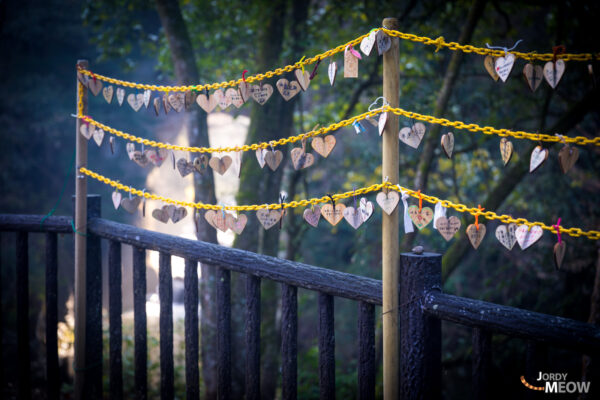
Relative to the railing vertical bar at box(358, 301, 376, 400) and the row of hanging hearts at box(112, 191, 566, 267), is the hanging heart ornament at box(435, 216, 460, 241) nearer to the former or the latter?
the row of hanging hearts at box(112, 191, 566, 267)

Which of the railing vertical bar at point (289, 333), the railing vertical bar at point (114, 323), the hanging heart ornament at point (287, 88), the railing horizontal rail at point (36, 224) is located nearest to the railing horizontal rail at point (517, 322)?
the railing vertical bar at point (289, 333)

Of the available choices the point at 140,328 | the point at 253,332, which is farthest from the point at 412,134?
the point at 140,328

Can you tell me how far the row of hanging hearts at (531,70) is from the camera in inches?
46.6

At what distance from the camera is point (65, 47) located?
7234 mm

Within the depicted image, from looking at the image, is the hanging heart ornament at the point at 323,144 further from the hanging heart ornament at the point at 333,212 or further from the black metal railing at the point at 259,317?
the black metal railing at the point at 259,317

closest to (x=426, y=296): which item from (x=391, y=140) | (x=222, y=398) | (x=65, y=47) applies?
(x=391, y=140)

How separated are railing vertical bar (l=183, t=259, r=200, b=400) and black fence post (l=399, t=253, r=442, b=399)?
84 cm

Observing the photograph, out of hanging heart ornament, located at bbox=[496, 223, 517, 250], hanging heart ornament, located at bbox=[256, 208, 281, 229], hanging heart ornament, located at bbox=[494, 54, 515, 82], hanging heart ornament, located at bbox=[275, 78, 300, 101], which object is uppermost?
hanging heart ornament, located at bbox=[275, 78, 300, 101]

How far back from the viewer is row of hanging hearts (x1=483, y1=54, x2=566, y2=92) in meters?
1.18

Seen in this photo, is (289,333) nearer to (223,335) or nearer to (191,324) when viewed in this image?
(223,335)

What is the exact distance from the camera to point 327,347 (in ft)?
5.04

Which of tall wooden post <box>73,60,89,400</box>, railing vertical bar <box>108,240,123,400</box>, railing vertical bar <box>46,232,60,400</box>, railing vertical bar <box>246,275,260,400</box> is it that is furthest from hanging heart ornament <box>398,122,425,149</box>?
railing vertical bar <box>46,232,60,400</box>

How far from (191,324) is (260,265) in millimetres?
446

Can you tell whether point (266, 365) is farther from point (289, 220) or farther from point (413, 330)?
point (413, 330)
